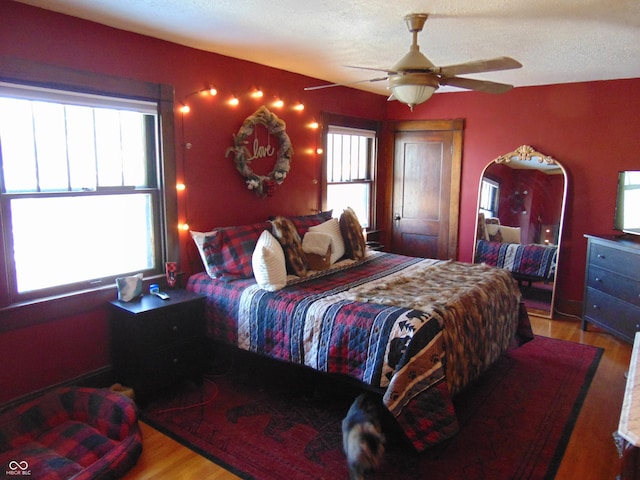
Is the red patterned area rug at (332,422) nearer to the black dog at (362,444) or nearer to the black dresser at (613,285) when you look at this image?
the black dog at (362,444)

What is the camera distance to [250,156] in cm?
406

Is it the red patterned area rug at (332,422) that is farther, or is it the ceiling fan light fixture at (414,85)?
the ceiling fan light fixture at (414,85)

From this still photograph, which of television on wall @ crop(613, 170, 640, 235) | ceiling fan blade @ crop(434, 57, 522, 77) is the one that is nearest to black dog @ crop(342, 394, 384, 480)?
ceiling fan blade @ crop(434, 57, 522, 77)

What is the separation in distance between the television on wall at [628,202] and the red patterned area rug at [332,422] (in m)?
1.47

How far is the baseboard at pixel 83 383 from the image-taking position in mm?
2783

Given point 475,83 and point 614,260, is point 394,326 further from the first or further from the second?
point 614,260

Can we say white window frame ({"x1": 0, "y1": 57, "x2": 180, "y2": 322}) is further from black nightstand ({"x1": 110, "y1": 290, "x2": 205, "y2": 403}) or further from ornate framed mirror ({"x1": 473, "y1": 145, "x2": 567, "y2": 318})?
ornate framed mirror ({"x1": 473, "y1": 145, "x2": 567, "y2": 318})

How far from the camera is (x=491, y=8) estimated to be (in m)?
2.56

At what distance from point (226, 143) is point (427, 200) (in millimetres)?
2784

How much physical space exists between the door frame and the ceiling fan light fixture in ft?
9.23

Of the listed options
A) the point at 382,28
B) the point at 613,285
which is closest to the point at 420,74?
the point at 382,28

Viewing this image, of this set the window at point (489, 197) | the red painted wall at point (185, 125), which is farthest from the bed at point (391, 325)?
the window at point (489, 197)

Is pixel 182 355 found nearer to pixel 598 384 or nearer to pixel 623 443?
pixel 623 443

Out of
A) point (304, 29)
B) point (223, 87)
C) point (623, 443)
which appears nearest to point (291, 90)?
point (223, 87)
